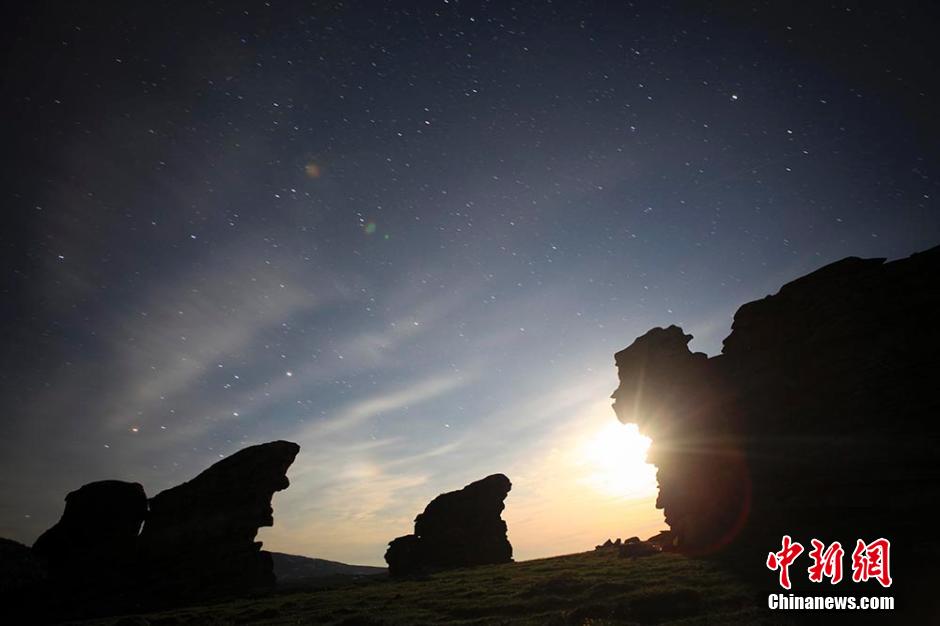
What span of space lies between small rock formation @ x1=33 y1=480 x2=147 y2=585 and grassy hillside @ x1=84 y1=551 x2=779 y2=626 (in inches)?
1521

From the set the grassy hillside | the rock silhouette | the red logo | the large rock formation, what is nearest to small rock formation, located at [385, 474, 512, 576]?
the rock silhouette

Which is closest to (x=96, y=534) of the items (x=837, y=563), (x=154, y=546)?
(x=154, y=546)

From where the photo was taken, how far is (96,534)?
198 feet

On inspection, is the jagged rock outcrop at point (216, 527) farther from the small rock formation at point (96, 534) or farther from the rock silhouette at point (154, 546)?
the small rock formation at point (96, 534)

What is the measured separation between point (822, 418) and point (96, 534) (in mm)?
87287

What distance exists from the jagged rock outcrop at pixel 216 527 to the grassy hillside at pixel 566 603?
92.3ft

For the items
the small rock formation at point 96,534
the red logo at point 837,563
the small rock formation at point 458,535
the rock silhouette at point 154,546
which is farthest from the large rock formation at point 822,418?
the small rock formation at point 96,534

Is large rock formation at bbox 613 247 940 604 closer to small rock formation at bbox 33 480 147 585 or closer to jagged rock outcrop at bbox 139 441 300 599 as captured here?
jagged rock outcrop at bbox 139 441 300 599

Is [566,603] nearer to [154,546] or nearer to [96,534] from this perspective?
[154,546]

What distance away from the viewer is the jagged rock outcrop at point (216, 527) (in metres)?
55.2

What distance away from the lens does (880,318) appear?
1337 inches

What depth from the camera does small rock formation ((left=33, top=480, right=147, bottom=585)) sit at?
5675 centimetres

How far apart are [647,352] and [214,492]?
62.1m

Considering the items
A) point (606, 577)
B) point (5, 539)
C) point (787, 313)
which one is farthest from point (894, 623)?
point (5, 539)
